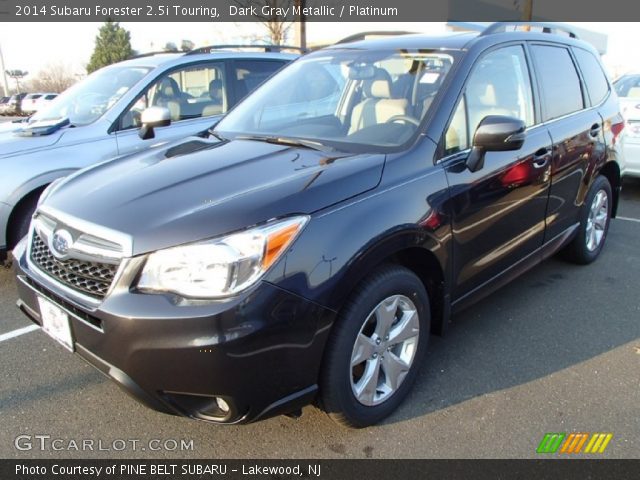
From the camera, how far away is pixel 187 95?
16.8ft

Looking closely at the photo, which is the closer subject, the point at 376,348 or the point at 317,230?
the point at 317,230

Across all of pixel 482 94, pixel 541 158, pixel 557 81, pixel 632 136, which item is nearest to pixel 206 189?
pixel 482 94

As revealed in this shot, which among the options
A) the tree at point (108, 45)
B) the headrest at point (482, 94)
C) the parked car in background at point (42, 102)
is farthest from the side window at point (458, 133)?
the tree at point (108, 45)

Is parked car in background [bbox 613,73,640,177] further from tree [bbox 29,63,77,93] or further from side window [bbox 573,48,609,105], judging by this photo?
tree [bbox 29,63,77,93]

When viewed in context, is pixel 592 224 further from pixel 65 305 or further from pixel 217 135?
pixel 65 305

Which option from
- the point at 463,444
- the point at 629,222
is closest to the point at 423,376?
the point at 463,444

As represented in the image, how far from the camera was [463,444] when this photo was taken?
2.37 metres

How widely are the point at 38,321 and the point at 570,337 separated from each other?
3.05m

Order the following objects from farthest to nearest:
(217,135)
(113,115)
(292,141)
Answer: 1. (113,115)
2. (217,135)
3. (292,141)

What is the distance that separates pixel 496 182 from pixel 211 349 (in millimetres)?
1856

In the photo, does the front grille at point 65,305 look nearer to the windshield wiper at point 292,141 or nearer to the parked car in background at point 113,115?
the windshield wiper at point 292,141

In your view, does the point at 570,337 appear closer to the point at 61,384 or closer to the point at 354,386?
the point at 354,386

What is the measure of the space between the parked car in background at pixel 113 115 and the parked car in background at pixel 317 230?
4.81 ft

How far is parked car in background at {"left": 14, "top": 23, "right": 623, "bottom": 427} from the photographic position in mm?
1901
